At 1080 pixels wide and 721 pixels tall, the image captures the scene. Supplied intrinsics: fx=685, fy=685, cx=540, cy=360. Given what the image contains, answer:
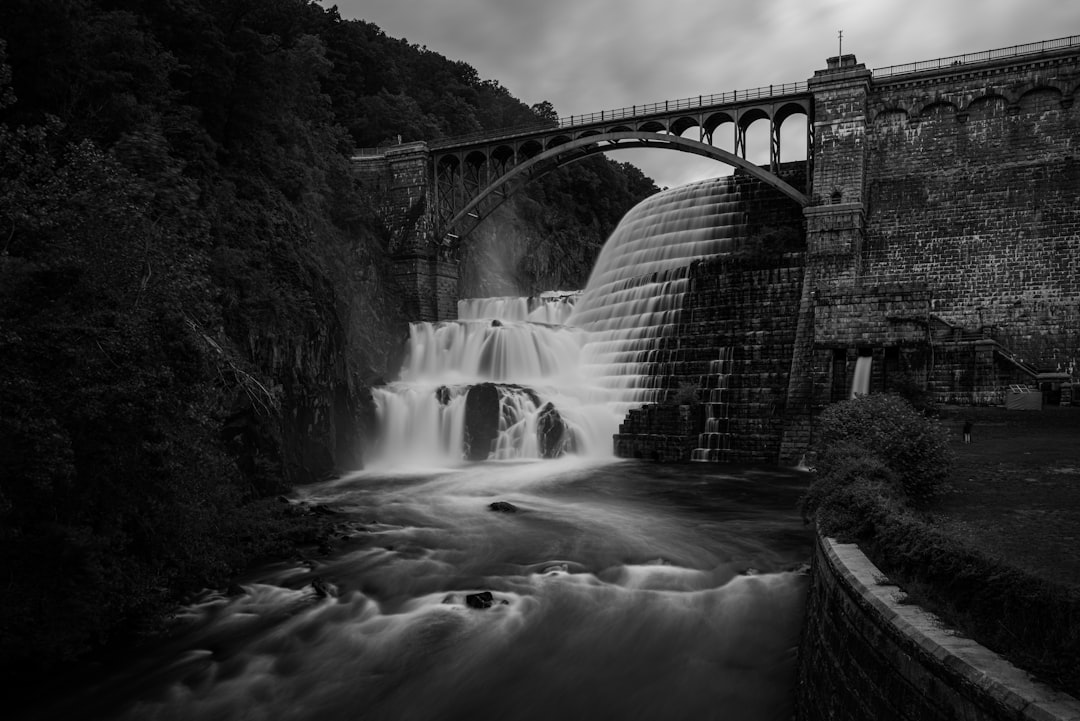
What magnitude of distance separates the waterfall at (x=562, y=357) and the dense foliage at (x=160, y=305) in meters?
2.29

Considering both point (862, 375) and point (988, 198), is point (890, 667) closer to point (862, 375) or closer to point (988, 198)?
point (862, 375)

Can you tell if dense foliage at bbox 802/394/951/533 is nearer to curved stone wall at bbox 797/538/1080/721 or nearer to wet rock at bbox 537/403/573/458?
curved stone wall at bbox 797/538/1080/721

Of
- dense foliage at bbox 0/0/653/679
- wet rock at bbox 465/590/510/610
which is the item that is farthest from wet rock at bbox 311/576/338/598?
wet rock at bbox 465/590/510/610

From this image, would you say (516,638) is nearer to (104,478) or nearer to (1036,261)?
(104,478)

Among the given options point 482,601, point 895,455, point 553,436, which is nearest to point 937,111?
point 553,436

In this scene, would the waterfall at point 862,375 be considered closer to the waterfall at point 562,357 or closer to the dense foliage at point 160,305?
the waterfall at point 562,357

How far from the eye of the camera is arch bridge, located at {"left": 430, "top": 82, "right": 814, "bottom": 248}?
98.7 ft

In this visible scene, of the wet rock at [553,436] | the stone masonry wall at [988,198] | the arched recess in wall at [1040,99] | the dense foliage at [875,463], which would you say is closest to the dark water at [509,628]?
the dense foliage at [875,463]

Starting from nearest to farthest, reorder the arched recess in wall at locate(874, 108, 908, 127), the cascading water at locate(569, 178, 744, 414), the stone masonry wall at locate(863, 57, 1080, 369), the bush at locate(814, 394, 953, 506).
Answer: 1. the bush at locate(814, 394, 953, 506)
2. the stone masonry wall at locate(863, 57, 1080, 369)
3. the cascading water at locate(569, 178, 744, 414)
4. the arched recess in wall at locate(874, 108, 908, 127)

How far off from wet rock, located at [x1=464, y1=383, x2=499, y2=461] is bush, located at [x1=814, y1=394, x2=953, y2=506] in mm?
14967

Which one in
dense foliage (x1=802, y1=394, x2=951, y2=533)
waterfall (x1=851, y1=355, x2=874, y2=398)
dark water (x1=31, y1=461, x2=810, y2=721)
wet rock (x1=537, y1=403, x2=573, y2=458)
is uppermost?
waterfall (x1=851, y1=355, x2=874, y2=398)

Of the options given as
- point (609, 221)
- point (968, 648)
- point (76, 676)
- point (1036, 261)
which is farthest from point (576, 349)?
point (609, 221)

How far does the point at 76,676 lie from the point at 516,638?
5.32 meters

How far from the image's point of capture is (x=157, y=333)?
880 centimetres
